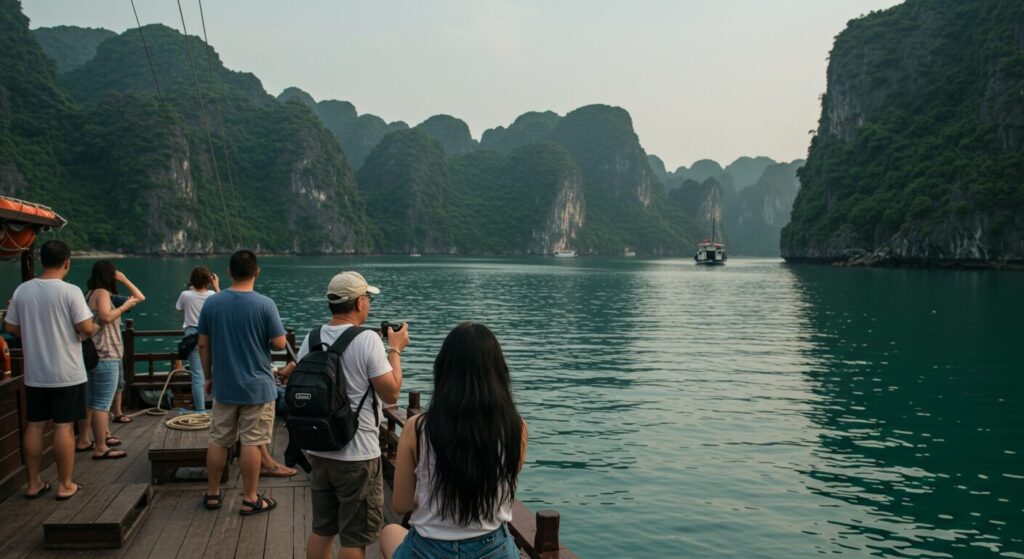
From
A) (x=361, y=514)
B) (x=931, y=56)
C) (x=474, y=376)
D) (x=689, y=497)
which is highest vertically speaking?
(x=931, y=56)

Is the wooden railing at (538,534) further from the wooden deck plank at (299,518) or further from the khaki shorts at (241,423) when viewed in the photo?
the khaki shorts at (241,423)

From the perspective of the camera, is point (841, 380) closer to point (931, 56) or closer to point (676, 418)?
point (676, 418)

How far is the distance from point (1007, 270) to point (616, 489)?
88.5 metres

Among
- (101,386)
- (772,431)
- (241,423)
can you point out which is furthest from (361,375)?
(772,431)

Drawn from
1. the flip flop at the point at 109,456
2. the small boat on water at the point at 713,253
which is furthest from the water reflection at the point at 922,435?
the small boat on water at the point at 713,253

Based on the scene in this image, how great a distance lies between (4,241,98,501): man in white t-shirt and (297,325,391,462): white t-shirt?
296 cm

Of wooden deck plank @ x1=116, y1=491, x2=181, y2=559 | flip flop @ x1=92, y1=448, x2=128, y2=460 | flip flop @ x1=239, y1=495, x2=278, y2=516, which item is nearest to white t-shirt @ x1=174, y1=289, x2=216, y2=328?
flip flop @ x1=92, y1=448, x2=128, y2=460

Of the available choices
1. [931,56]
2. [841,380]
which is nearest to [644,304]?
Answer: [841,380]

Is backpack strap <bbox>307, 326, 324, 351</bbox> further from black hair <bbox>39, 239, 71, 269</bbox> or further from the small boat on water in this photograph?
the small boat on water

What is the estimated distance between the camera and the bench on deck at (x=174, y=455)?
6.31 m

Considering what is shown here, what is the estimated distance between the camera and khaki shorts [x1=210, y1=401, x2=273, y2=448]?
17.8 ft

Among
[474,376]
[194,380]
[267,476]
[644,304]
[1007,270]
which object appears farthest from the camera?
[1007,270]

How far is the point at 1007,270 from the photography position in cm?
8038

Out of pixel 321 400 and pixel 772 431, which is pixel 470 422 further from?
pixel 772 431
